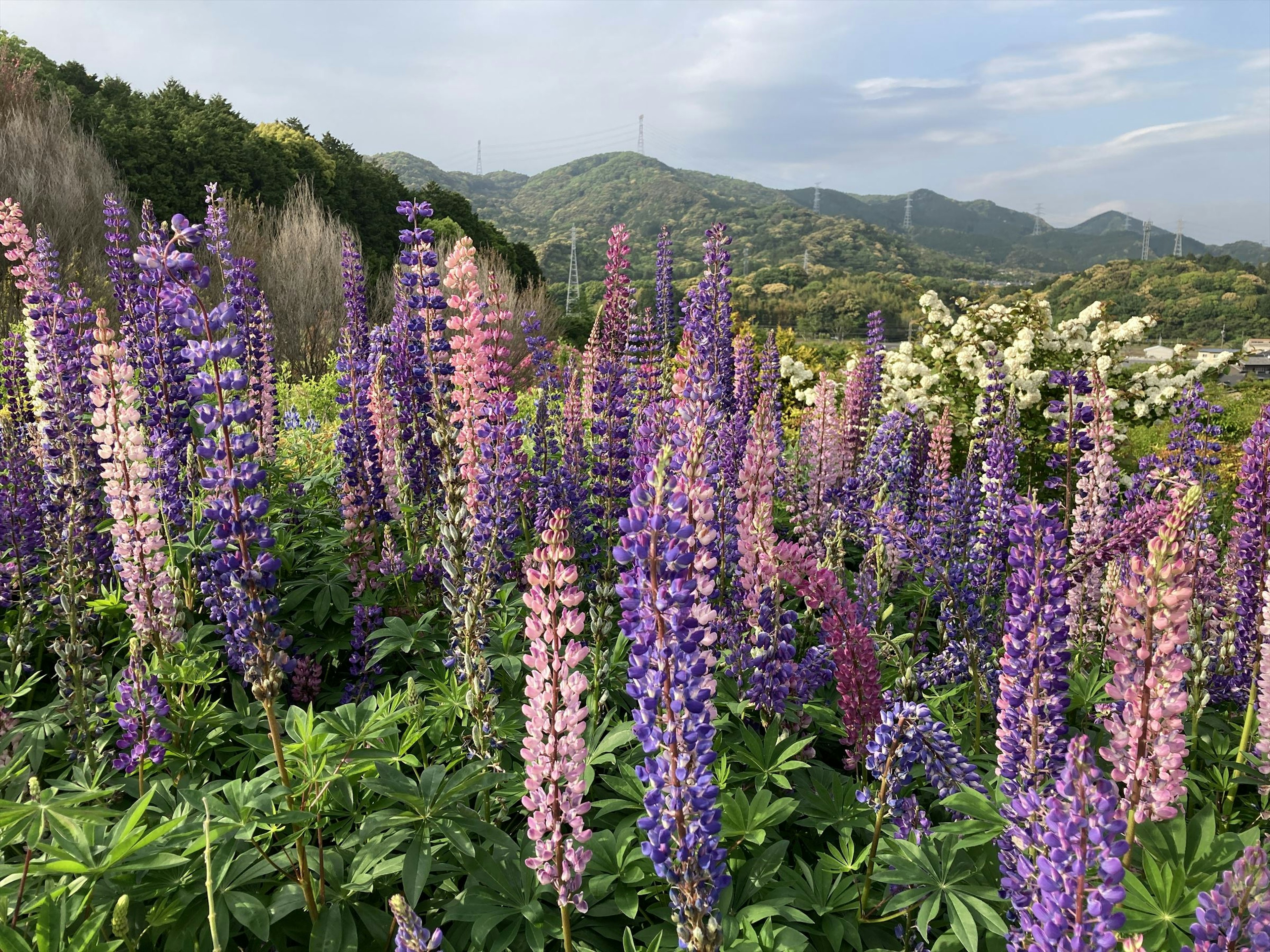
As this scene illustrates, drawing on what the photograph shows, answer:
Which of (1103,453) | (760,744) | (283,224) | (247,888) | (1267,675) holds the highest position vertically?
(283,224)

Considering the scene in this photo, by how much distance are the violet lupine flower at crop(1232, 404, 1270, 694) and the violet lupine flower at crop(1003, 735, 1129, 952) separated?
3.25 m

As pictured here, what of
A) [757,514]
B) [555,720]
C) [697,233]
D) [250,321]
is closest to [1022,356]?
[757,514]

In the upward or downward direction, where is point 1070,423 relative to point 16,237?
downward

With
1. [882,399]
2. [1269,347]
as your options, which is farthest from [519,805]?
[1269,347]

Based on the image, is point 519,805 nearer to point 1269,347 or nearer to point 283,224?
point 283,224

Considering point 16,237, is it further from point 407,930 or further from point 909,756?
point 909,756

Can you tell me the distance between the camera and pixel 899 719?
229cm

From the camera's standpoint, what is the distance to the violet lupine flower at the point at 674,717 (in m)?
1.87

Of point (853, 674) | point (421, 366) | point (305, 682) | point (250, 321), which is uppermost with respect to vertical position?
point (250, 321)

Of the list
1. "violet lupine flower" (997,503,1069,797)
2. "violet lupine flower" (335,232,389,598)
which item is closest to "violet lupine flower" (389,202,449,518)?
"violet lupine flower" (335,232,389,598)

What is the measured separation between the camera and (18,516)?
4449mm

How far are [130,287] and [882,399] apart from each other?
944cm

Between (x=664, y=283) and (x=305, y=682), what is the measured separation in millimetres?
5137

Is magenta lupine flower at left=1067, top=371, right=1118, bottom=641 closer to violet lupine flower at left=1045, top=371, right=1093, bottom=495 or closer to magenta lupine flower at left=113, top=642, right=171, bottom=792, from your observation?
violet lupine flower at left=1045, top=371, right=1093, bottom=495
